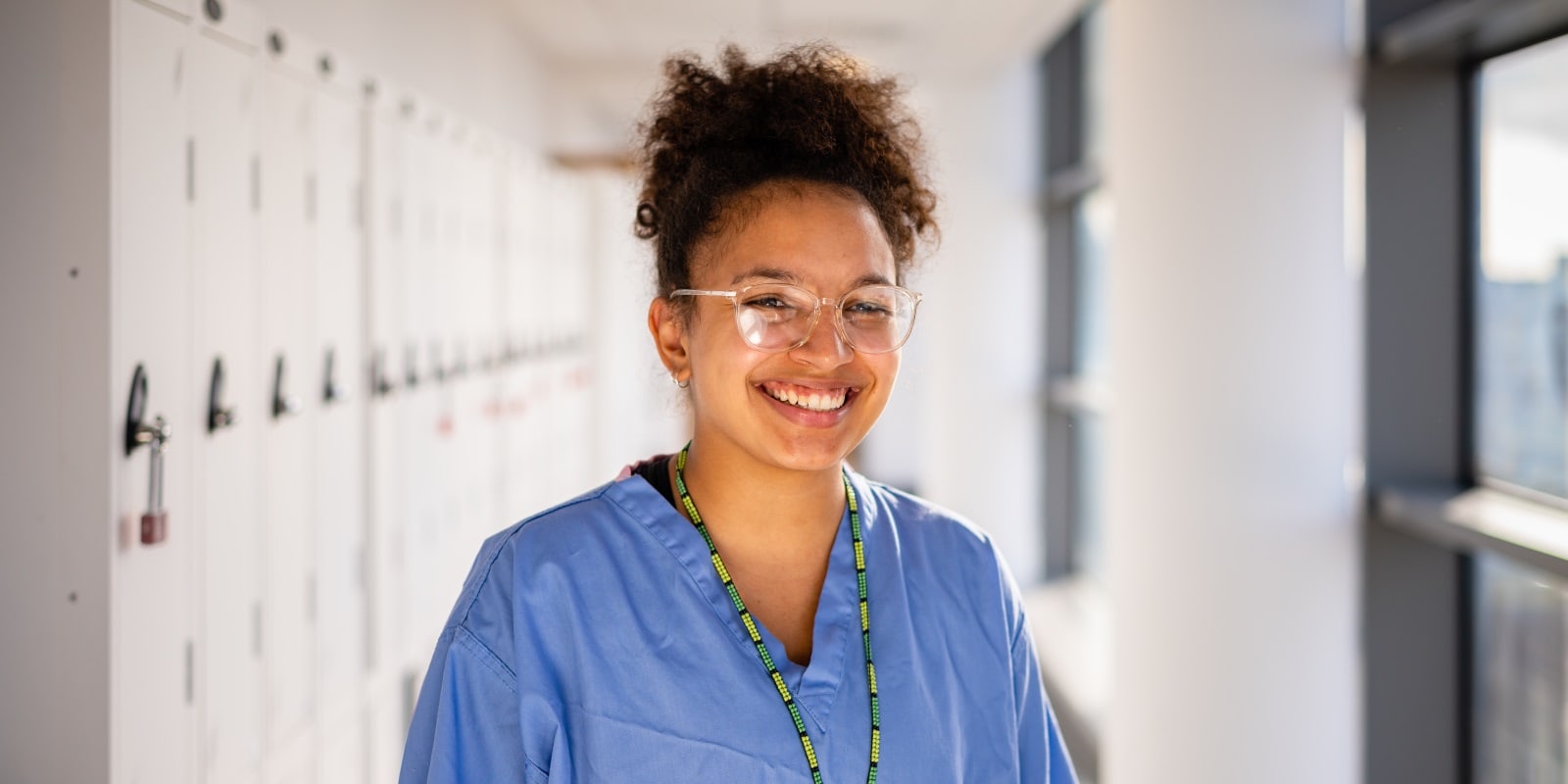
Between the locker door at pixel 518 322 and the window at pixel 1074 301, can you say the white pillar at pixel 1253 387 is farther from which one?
the locker door at pixel 518 322

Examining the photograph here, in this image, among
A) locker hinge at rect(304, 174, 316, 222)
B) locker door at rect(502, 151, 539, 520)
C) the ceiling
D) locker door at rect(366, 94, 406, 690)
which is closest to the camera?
locker hinge at rect(304, 174, 316, 222)

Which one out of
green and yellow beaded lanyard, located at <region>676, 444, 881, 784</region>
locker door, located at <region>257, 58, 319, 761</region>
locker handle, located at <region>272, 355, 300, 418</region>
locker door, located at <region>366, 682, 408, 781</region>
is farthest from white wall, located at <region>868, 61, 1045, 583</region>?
green and yellow beaded lanyard, located at <region>676, 444, 881, 784</region>

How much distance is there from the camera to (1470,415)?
2.11 m

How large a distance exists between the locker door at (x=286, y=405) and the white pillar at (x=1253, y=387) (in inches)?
69.0

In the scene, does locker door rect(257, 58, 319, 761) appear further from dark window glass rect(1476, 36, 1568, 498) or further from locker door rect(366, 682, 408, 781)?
dark window glass rect(1476, 36, 1568, 498)

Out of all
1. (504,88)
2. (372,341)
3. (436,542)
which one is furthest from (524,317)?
(372,341)

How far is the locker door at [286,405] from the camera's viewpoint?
208 cm

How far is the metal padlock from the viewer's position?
5.24ft

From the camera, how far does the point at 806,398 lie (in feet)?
3.75

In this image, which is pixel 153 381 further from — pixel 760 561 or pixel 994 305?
pixel 994 305

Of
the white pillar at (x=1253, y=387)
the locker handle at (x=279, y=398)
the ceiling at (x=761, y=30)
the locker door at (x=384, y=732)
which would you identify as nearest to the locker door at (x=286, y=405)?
the locker handle at (x=279, y=398)

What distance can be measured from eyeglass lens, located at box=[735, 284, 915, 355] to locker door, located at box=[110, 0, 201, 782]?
97 centimetres

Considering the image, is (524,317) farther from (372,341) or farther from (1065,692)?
(1065,692)

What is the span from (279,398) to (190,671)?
563 millimetres
